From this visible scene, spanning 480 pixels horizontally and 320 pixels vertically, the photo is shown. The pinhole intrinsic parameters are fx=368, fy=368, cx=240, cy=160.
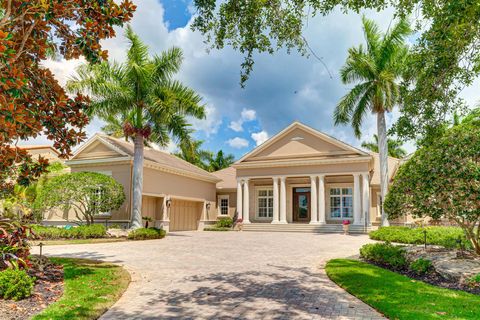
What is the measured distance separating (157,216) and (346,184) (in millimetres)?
→ 13760

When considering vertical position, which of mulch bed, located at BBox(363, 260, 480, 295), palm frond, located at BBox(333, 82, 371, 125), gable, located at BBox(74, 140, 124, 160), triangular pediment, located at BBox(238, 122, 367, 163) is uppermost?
palm frond, located at BBox(333, 82, 371, 125)

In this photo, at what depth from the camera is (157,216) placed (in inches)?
965

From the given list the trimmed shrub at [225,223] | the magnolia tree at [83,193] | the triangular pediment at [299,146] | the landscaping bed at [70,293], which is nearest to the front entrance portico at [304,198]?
the trimmed shrub at [225,223]

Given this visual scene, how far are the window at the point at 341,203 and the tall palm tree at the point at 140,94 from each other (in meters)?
13.1

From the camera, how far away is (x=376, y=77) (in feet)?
74.3

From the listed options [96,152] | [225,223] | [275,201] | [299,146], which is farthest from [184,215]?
[299,146]

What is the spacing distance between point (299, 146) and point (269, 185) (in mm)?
4211

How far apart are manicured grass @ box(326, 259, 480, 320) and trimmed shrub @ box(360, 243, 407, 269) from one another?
0.70 meters

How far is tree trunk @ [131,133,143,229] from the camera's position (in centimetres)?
1939

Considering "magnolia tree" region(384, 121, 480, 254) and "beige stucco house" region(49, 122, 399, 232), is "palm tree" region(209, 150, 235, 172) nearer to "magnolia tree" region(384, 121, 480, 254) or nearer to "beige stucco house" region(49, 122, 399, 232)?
"beige stucco house" region(49, 122, 399, 232)

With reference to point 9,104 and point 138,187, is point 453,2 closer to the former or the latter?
point 9,104

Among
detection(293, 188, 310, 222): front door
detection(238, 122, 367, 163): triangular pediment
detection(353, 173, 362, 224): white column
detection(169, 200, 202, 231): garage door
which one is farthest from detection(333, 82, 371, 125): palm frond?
detection(169, 200, 202, 231): garage door

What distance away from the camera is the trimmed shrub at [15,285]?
594 cm

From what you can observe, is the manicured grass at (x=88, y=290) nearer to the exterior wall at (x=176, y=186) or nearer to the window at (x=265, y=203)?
the exterior wall at (x=176, y=186)
